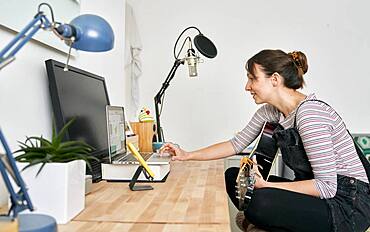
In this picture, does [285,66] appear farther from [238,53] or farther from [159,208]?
[238,53]

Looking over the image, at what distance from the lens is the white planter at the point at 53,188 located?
2.52 ft

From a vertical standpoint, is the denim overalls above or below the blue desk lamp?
below

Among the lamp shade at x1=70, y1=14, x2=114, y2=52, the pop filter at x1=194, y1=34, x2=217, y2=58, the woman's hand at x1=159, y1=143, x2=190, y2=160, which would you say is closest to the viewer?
the lamp shade at x1=70, y1=14, x2=114, y2=52

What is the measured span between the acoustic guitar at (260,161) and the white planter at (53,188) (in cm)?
70

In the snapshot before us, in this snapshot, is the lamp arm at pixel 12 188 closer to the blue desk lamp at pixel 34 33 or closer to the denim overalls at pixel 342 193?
the blue desk lamp at pixel 34 33

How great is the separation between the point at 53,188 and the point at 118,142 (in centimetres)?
69

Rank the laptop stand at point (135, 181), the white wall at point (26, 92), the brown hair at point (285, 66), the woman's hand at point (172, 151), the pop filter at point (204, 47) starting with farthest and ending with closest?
the pop filter at point (204, 47)
the woman's hand at point (172, 151)
the brown hair at point (285, 66)
the laptop stand at point (135, 181)
the white wall at point (26, 92)

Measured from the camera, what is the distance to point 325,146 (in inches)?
48.4

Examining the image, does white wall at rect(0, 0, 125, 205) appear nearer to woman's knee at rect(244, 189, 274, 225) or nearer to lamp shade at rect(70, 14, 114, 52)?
lamp shade at rect(70, 14, 114, 52)

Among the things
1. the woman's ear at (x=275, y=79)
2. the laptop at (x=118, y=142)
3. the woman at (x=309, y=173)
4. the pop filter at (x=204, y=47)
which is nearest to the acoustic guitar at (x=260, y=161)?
the woman at (x=309, y=173)

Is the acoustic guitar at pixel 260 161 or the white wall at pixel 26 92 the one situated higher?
the white wall at pixel 26 92

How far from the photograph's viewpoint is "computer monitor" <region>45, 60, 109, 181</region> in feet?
3.79

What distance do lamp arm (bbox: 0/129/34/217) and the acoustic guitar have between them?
0.90 m

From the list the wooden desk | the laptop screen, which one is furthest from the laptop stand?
the laptop screen
